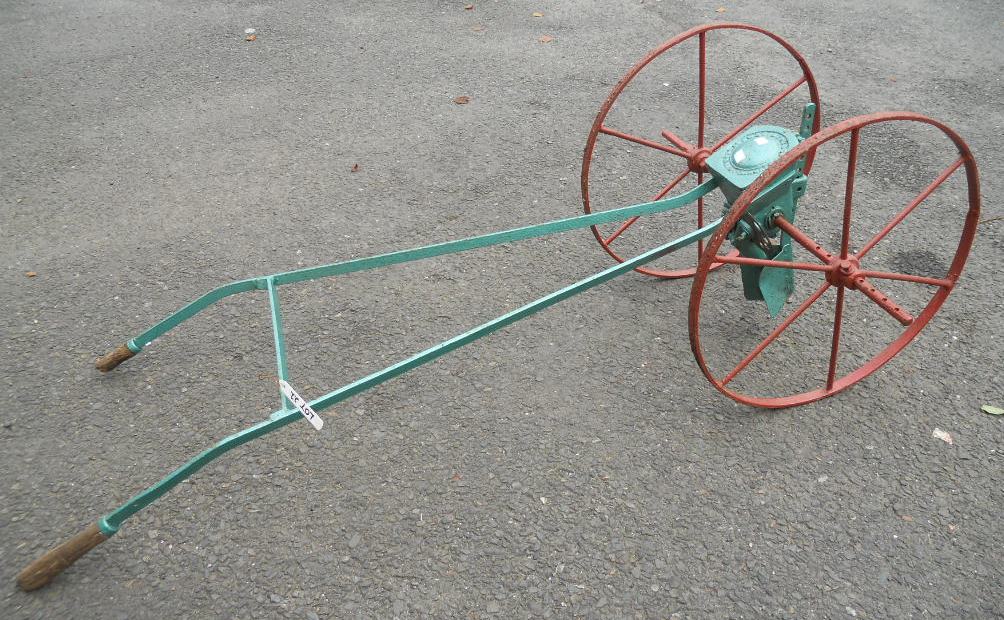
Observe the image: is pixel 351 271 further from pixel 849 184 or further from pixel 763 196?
pixel 849 184

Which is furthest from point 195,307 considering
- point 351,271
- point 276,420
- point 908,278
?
point 908,278

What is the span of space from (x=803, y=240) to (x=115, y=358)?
2.41 metres

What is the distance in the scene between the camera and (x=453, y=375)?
9.09ft

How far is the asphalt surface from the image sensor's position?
219cm

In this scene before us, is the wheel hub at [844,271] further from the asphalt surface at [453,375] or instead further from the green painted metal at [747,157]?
the asphalt surface at [453,375]

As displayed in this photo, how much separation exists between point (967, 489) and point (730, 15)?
3.58 metres

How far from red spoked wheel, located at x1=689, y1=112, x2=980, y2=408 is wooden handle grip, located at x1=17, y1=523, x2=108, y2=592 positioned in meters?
1.79

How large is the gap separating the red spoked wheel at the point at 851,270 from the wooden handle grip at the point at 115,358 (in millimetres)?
1994

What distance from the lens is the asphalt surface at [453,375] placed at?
7.18 feet

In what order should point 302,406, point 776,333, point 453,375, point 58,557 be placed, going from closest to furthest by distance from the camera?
point 302,406 < point 58,557 < point 776,333 < point 453,375

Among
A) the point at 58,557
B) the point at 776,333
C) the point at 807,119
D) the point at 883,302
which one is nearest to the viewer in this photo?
the point at 58,557

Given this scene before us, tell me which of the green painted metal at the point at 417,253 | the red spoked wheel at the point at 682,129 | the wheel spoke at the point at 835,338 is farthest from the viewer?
the red spoked wheel at the point at 682,129

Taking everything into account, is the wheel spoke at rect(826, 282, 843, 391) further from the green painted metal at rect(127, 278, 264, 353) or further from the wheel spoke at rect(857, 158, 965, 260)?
the green painted metal at rect(127, 278, 264, 353)

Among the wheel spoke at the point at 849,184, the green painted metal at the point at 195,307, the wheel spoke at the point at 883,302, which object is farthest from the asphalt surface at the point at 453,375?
the wheel spoke at the point at 849,184
